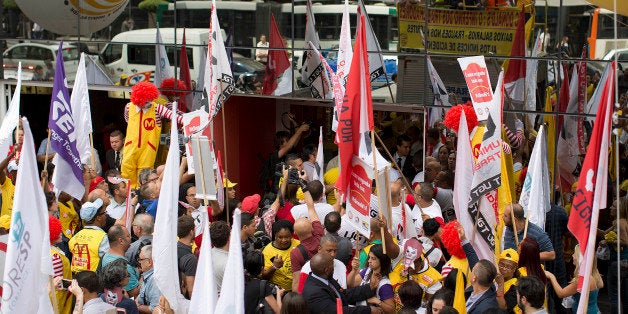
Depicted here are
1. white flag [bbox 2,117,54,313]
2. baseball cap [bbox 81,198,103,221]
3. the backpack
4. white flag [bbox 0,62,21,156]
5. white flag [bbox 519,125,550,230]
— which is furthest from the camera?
white flag [bbox 0,62,21,156]

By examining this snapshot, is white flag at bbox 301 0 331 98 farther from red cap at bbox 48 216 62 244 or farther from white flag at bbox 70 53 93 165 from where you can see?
red cap at bbox 48 216 62 244

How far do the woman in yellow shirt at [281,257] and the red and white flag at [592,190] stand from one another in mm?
2704

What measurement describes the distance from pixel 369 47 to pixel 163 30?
322 centimetres

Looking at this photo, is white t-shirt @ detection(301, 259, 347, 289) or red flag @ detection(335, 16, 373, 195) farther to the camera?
red flag @ detection(335, 16, 373, 195)

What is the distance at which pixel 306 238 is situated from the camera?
1020cm

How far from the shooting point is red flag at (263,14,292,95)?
15.1m

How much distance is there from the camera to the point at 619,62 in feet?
41.0

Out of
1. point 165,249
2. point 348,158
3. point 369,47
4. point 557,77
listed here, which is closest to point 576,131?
point 557,77

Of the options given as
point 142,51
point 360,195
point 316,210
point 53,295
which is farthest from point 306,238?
point 142,51

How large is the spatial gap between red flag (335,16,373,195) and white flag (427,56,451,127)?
364 cm

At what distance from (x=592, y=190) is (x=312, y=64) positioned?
7.06 m

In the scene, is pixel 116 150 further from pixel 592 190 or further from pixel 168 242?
pixel 592 190

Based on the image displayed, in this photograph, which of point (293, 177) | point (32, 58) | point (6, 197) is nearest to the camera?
point (6, 197)

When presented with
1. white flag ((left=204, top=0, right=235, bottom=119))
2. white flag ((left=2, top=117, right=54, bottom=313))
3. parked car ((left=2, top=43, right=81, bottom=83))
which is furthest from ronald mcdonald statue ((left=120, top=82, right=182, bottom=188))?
white flag ((left=2, top=117, right=54, bottom=313))
